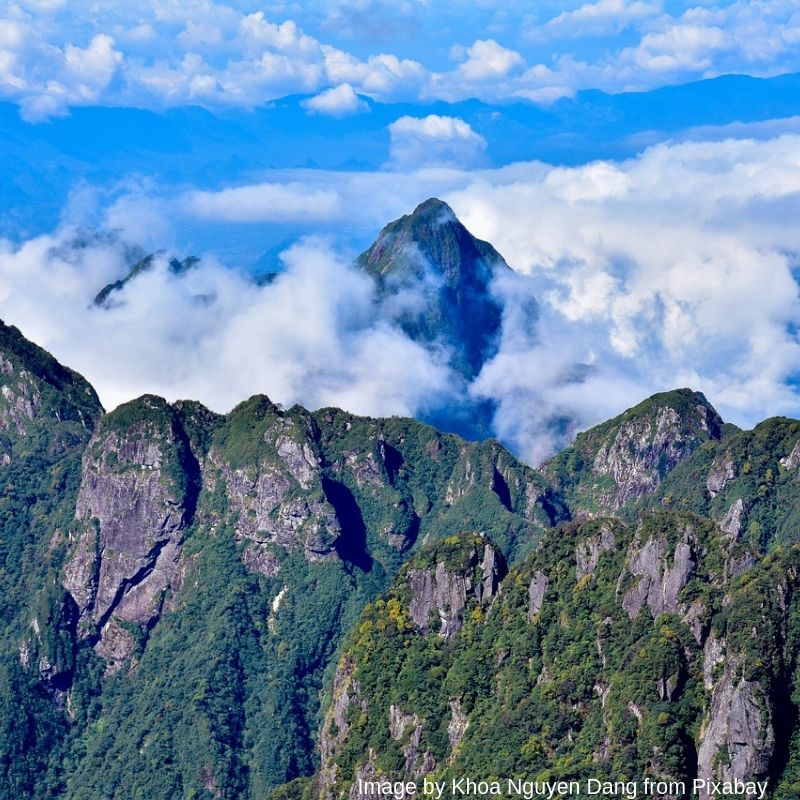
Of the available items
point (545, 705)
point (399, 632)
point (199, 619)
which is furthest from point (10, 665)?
point (545, 705)

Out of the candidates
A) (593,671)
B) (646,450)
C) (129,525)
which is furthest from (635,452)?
(593,671)

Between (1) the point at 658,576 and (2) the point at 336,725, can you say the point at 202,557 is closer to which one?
(2) the point at 336,725

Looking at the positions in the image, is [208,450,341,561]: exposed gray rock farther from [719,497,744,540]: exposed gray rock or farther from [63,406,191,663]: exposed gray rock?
[719,497,744,540]: exposed gray rock

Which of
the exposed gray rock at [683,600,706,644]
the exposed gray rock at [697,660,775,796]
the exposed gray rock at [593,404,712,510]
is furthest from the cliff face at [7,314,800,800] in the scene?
the exposed gray rock at [593,404,712,510]

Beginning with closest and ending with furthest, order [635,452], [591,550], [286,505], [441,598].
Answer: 1. [591,550]
2. [441,598]
3. [286,505]
4. [635,452]

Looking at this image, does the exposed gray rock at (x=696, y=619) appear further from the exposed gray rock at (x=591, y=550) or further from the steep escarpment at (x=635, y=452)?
the steep escarpment at (x=635, y=452)

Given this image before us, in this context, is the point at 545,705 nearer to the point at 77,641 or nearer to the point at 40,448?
the point at 77,641
